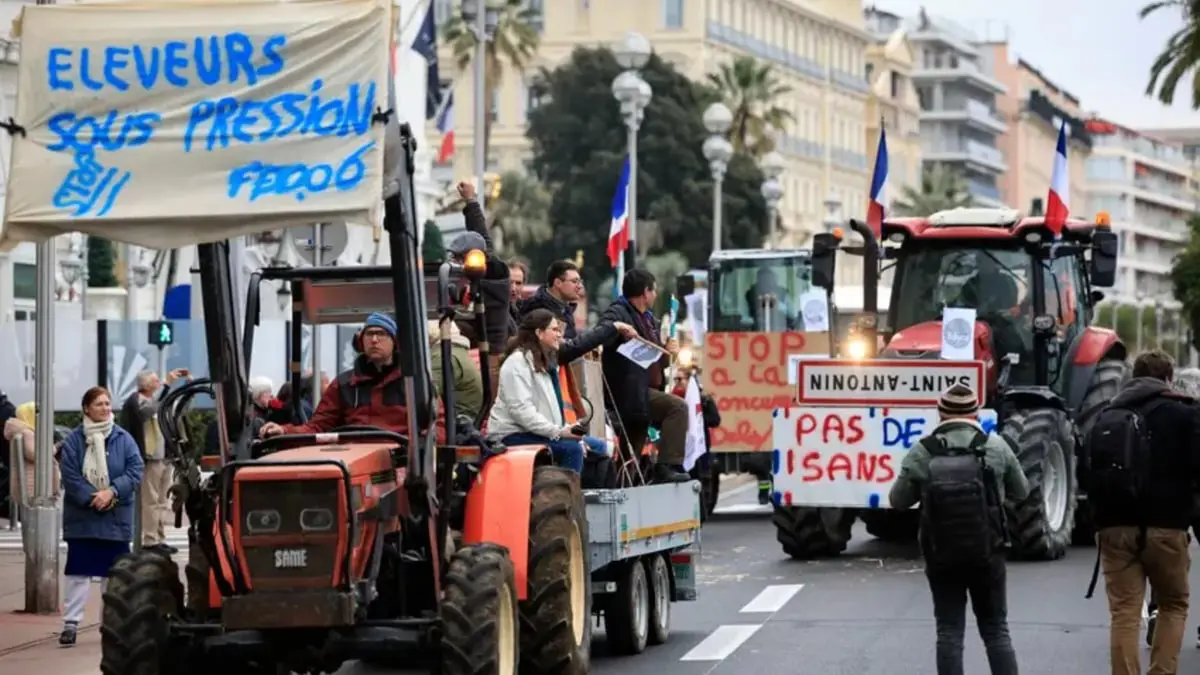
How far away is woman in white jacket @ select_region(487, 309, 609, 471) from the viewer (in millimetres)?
15656

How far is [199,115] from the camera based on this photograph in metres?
12.0

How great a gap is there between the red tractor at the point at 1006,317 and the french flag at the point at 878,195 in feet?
0.53

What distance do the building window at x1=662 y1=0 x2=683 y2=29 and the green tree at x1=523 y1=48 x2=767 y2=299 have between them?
2716 cm

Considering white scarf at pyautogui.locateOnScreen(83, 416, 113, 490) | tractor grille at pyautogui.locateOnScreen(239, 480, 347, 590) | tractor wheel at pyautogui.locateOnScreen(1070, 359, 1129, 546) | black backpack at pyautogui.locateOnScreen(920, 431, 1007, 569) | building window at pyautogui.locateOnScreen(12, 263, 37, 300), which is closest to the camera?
tractor grille at pyautogui.locateOnScreen(239, 480, 347, 590)

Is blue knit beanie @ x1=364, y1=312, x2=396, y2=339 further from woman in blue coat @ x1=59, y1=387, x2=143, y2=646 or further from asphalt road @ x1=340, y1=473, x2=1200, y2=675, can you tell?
woman in blue coat @ x1=59, y1=387, x2=143, y2=646

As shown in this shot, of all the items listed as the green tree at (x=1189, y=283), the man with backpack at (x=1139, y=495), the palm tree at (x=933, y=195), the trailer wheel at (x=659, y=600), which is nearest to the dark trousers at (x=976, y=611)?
the man with backpack at (x=1139, y=495)

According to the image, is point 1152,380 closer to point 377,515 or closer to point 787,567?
point 377,515

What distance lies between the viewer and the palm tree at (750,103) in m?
108

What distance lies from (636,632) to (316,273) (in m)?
3.81

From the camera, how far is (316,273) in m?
14.5

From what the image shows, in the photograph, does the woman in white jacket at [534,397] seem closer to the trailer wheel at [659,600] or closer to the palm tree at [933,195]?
the trailer wheel at [659,600]

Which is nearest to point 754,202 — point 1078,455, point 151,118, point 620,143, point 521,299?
point 620,143

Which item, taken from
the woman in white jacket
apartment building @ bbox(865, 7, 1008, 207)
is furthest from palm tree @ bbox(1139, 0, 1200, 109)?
apartment building @ bbox(865, 7, 1008, 207)

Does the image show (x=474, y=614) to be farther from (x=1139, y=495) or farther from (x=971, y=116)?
(x=971, y=116)
